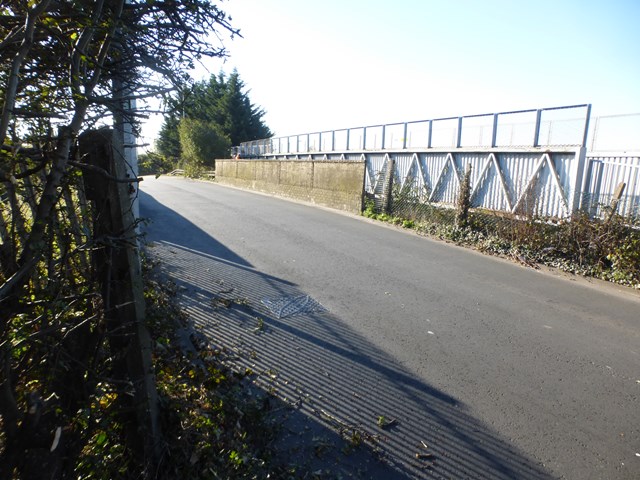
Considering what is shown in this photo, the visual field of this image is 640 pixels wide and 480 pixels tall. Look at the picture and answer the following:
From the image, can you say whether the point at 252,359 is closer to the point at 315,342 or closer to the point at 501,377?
the point at 315,342

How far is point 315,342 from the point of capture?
15.0ft

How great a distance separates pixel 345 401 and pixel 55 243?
2546 millimetres

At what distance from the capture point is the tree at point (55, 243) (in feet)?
5.65

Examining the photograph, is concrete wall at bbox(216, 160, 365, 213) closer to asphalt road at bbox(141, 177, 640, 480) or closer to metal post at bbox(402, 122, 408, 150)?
metal post at bbox(402, 122, 408, 150)

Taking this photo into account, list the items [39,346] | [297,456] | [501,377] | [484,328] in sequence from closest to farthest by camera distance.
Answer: [39,346], [297,456], [501,377], [484,328]

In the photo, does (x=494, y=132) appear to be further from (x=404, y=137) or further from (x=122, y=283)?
(x=122, y=283)

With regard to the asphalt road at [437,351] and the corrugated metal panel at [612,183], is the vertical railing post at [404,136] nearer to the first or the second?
the corrugated metal panel at [612,183]

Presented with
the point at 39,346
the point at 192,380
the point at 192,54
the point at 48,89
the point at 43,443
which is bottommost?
the point at 192,380

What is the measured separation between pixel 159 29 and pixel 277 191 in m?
20.0

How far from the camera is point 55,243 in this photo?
7.59 ft

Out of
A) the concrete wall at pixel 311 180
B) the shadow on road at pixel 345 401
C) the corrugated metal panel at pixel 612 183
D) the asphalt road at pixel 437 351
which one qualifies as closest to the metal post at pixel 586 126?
the corrugated metal panel at pixel 612 183

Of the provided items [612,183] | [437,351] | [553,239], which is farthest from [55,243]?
[612,183]

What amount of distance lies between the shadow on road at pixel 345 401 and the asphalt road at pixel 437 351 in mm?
14

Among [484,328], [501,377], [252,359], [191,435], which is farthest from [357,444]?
[484,328]
